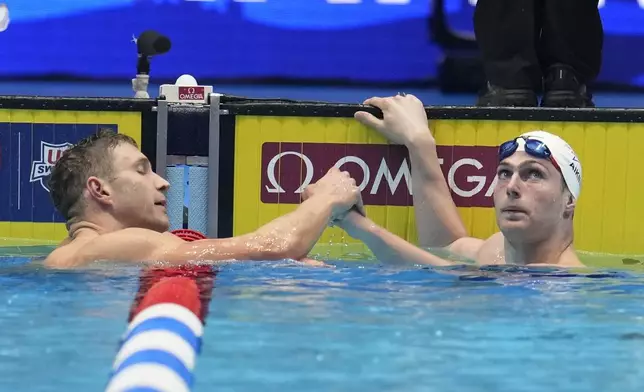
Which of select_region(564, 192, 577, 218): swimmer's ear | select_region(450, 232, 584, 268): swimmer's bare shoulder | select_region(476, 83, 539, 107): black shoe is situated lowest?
select_region(450, 232, 584, 268): swimmer's bare shoulder

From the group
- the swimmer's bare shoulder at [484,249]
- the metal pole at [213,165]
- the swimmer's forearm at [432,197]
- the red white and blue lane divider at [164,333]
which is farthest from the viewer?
the metal pole at [213,165]

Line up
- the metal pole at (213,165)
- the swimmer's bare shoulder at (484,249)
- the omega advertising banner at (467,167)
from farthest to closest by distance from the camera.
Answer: the metal pole at (213,165) → the omega advertising banner at (467,167) → the swimmer's bare shoulder at (484,249)

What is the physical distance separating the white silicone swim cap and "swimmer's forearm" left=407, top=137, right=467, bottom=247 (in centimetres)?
56

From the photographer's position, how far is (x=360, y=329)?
324cm

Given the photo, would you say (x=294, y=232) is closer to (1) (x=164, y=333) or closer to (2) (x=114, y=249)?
(2) (x=114, y=249)

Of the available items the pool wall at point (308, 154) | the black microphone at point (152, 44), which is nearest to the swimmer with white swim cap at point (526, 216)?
the pool wall at point (308, 154)

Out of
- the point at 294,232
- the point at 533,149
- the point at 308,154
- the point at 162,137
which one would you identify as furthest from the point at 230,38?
the point at 533,149

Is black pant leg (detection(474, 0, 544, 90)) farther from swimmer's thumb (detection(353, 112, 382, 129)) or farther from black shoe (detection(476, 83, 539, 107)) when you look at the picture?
swimmer's thumb (detection(353, 112, 382, 129))

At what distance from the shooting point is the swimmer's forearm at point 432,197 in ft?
15.8

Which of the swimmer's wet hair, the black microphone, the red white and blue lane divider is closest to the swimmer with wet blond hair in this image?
the swimmer's wet hair

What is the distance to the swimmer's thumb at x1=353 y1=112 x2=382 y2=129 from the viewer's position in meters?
4.89

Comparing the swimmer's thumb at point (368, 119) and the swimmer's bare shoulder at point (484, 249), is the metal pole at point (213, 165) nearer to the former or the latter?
the swimmer's thumb at point (368, 119)

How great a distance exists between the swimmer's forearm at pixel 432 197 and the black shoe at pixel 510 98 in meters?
0.49

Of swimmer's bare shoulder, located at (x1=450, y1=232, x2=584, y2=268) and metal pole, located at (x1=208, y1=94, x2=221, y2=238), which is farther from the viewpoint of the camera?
metal pole, located at (x1=208, y1=94, x2=221, y2=238)
